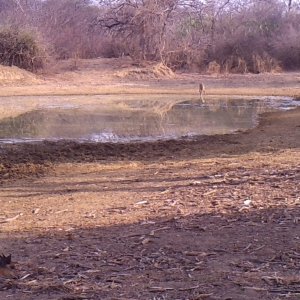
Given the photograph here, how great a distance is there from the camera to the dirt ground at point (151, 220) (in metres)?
5.43

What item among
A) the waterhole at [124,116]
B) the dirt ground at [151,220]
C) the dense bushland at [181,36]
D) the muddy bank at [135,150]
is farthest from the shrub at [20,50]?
the dirt ground at [151,220]

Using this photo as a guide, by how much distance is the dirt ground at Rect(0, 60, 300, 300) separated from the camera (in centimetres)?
543

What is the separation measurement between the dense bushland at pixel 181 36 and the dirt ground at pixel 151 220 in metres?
32.9

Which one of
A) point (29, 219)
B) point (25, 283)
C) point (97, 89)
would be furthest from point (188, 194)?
point (97, 89)

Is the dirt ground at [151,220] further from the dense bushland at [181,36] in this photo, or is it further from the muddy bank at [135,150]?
the dense bushland at [181,36]

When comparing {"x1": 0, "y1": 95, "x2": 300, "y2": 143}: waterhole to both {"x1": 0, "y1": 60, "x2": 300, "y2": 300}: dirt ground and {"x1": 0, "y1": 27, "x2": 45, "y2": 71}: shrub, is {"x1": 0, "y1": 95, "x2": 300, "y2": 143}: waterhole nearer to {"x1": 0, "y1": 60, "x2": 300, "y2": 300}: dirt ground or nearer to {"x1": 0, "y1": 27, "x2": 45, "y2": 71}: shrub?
{"x1": 0, "y1": 60, "x2": 300, "y2": 300}: dirt ground

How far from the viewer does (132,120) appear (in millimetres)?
23203

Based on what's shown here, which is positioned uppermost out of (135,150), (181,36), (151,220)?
(181,36)

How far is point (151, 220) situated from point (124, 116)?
16482 mm

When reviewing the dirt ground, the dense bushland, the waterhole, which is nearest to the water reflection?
the waterhole

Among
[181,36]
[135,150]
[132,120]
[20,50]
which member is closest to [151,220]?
[135,150]

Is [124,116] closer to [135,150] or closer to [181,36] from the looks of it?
[135,150]

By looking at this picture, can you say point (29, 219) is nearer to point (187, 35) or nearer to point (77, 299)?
point (77, 299)

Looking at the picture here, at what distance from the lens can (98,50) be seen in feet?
184
